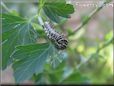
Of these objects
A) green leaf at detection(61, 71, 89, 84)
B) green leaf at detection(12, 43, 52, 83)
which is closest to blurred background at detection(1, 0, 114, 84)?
green leaf at detection(61, 71, 89, 84)

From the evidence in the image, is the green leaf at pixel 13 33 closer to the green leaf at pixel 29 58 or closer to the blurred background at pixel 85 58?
the green leaf at pixel 29 58

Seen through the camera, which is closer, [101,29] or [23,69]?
[23,69]

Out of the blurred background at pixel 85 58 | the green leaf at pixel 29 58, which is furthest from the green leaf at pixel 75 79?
the green leaf at pixel 29 58

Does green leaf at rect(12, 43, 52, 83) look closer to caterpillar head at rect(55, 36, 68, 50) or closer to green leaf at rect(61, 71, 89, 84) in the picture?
caterpillar head at rect(55, 36, 68, 50)

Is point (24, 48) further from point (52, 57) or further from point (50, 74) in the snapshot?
point (50, 74)

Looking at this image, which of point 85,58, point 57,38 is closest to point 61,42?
point 57,38

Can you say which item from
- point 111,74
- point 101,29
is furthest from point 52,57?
point 101,29
